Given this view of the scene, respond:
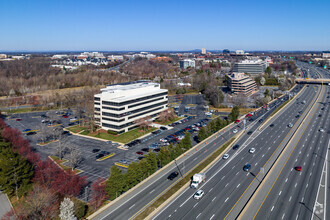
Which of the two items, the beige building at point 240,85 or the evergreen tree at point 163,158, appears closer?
the evergreen tree at point 163,158

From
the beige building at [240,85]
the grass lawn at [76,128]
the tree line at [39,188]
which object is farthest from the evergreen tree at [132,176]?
the beige building at [240,85]

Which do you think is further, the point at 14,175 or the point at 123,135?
the point at 123,135

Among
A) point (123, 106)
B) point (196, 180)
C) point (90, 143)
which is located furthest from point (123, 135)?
point (196, 180)

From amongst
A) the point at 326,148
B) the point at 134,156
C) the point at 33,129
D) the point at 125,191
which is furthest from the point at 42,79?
the point at 326,148

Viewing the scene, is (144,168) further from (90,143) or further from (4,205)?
(90,143)

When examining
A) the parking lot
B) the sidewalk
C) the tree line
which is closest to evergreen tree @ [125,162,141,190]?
the tree line

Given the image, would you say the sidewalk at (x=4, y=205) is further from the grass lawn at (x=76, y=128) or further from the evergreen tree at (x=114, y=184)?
the grass lawn at (x=76, y=128)
